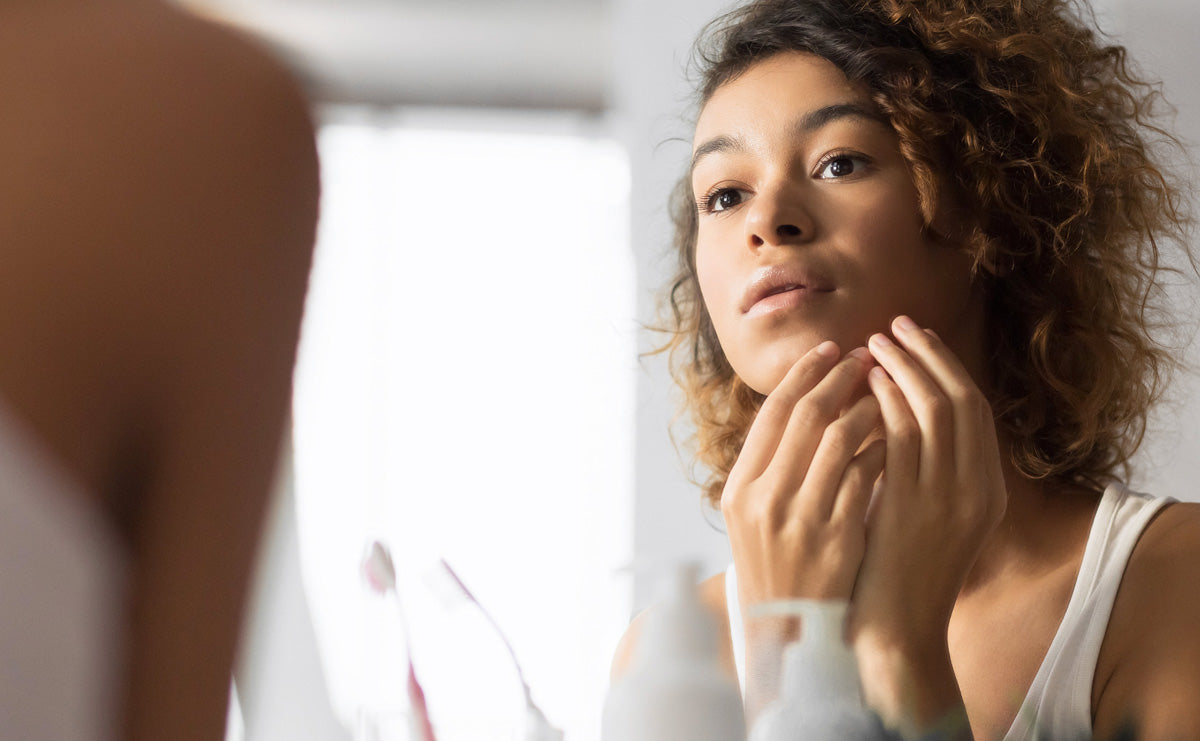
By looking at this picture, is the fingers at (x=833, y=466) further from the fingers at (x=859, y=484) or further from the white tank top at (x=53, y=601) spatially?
the white tank top at (x=53, y=601)

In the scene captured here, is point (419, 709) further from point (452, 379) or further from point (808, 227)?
point (808, 227)

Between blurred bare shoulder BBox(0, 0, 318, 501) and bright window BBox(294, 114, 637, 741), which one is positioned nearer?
blurred bare shoulder BBox(0, 0, 318, 501)

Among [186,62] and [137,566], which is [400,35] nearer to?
[186,62]

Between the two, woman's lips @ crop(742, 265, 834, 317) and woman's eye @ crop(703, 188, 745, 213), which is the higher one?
woman's eye @ crop(703, 188, 745, 213)

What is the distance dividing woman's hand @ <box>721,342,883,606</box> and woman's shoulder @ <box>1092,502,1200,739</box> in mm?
188

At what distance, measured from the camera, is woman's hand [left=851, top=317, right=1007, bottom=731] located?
1.59 ft

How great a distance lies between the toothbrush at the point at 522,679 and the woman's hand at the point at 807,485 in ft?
0.43

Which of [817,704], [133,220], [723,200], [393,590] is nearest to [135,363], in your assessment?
[133,220]

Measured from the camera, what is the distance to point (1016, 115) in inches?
25.5

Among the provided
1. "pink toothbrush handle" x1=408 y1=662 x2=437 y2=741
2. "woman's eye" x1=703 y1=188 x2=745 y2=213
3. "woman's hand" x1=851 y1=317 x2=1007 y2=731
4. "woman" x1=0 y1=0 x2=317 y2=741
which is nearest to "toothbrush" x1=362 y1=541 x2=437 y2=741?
"pink toothbrush handle" x1=408 y1=662 x2=437 y2=741

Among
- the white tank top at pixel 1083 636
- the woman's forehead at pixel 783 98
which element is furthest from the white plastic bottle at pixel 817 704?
the woman's forehead at pixel 783 98

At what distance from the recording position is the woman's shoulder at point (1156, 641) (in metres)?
0.53

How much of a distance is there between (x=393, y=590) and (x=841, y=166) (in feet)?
1.18

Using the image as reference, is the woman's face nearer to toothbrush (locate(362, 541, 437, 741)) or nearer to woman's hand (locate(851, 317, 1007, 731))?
woman's hand (locate(851, 317, 1007, 731))
